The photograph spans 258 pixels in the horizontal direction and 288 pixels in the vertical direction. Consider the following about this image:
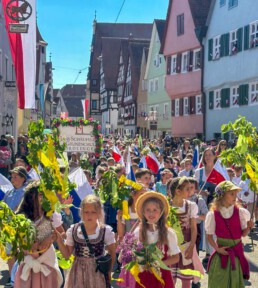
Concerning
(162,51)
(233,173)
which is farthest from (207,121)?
(233,173)

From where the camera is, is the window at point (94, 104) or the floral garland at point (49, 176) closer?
the floral garland at point (49, 176)

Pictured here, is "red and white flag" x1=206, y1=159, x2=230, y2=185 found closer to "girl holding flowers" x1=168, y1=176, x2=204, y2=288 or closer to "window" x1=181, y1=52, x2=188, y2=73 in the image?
"girl holding flowers" x1=168, y1=176, x2=204, y2=288

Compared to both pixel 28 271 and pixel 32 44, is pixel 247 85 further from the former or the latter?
pixel 28 271

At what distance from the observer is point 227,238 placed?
660 centimetres

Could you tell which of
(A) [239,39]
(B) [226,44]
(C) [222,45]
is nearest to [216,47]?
(C) [222,45]

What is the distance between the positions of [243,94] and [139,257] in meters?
23.5

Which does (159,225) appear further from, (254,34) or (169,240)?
(254,34)

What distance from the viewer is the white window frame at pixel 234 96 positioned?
95.6 feet

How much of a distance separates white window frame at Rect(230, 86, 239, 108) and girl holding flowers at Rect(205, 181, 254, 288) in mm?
22721

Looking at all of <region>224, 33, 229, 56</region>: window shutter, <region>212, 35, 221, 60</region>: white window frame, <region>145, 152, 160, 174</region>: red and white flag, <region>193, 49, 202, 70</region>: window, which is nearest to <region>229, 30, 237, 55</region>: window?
<region>224, 33, 229, 56</region>: window shutter

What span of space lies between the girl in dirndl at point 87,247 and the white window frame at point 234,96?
23912 mm

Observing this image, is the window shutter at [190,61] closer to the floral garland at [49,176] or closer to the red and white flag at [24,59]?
the red and white flag at [24,59]

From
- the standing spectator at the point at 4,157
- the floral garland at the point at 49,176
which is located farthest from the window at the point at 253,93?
the floral garland at the point at 49,176

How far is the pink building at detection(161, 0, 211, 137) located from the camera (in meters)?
33.9
